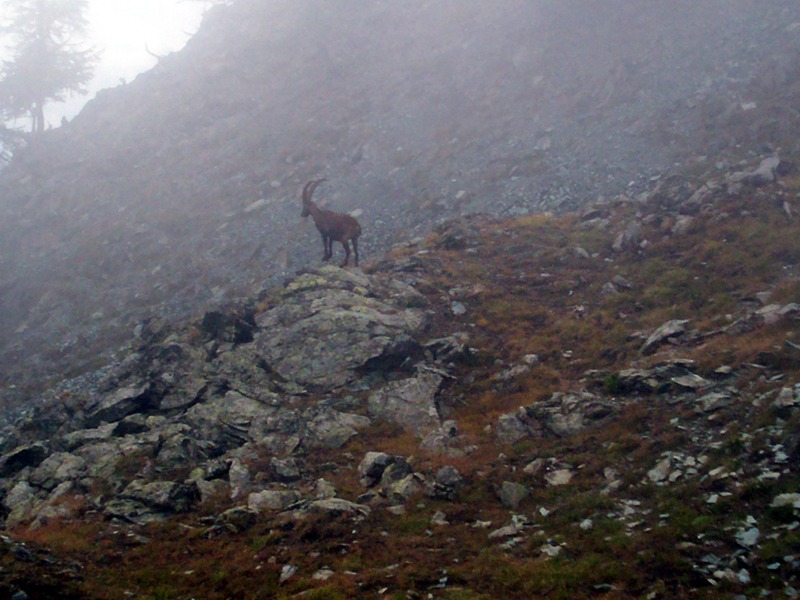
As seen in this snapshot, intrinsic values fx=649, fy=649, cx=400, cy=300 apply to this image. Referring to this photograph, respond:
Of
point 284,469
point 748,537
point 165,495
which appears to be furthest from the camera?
point 284,469

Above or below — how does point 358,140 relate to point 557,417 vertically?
above

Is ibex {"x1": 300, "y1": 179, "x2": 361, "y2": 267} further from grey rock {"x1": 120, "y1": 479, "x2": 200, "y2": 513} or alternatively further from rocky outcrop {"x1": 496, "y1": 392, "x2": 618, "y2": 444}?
grey rock {"x1": 120, "y1": 479, "x2": 200, "y2": 513}

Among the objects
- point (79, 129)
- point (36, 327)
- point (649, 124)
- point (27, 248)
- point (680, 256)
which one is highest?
point (79, 129)

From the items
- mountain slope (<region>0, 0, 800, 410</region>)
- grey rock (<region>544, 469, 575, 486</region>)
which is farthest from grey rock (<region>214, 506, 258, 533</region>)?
mountain slope (<region>0, 0, 800, 410</region>)

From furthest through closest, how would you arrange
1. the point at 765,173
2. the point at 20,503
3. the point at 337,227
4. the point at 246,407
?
the point at 337,227 → the point at 765,173 → the point at 246,407 → the point at 20,503

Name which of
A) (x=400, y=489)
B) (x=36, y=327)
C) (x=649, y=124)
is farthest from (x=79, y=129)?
(x=400, y=489)

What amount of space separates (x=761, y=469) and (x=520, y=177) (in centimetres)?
2134

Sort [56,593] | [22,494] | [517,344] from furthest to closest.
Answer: [517,344], [22,494], [56,593]

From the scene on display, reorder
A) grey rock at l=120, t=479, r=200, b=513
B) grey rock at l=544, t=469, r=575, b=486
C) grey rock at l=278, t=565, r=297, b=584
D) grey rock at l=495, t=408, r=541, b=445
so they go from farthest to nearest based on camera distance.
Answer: grey rock at l=495, t=408, r=541, b=445 < grey rock at l=120, t=479, r=200, b=513 < grey rock at l=544, t=469, r=575, b=486 < grey rock at l=278, t=565, r=297, b=584

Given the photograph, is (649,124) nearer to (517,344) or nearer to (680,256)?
(680,256)

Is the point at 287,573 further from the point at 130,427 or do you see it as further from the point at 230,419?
the point at 130,427

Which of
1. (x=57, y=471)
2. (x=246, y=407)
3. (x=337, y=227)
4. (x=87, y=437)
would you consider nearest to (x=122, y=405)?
(x=87, y=437)

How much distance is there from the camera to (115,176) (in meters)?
38.5

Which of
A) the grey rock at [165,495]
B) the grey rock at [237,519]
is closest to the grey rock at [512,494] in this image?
the grey rock at [237,519]
